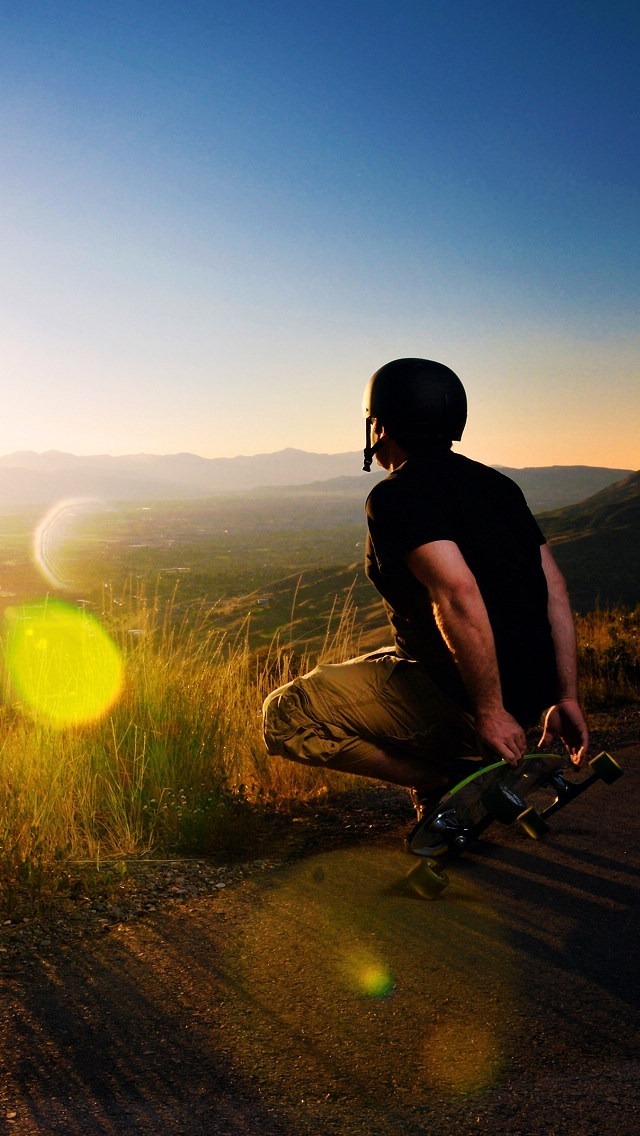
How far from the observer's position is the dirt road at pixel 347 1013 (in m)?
2.44

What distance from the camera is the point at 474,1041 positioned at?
9.07ft

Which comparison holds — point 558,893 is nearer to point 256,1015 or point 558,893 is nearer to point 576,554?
point 256,1015

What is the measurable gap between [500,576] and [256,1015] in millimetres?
1739

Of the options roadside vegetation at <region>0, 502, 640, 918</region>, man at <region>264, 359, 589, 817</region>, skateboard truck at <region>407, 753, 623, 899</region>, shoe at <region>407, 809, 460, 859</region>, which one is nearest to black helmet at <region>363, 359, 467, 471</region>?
man at <region>264, 359, 589, 817</region>

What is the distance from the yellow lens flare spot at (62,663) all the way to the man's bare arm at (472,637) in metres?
2.82

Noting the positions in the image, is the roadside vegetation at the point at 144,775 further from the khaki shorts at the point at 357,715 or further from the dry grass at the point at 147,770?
the khaki shorts at the point at 357,715

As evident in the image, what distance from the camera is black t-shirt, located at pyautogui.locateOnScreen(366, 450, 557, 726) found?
11.8ft

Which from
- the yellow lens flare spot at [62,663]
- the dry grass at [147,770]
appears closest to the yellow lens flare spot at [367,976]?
the dry grass at [147,770]

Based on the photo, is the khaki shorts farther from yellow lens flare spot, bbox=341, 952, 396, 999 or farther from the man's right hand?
yellow lens flare spot, bbox=341, 952, 396, 999

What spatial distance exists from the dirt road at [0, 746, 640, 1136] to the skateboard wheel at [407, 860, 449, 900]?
6cm

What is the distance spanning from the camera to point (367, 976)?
321cm

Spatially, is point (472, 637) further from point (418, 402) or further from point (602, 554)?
point (602, 554)

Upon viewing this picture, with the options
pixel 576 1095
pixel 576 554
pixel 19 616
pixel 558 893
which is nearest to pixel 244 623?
pixel 19 616

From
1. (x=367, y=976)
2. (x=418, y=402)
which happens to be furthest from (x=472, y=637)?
(x=367, y=976)
